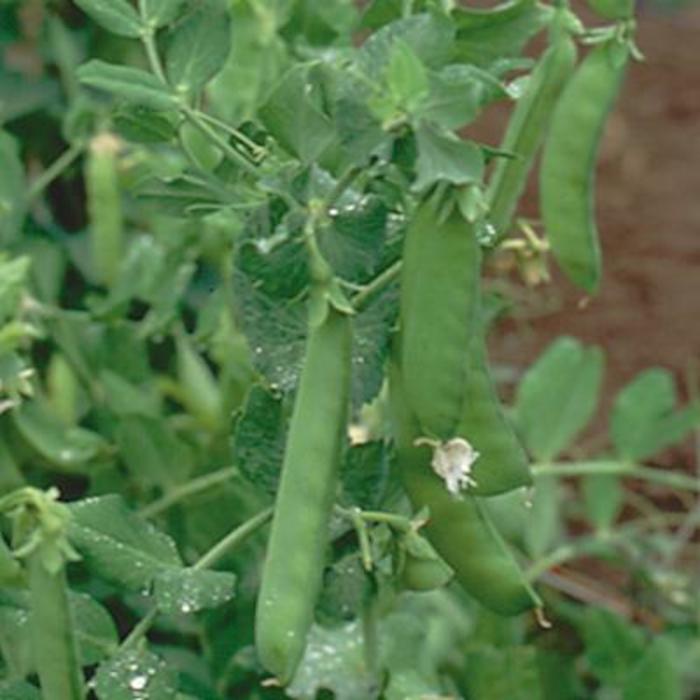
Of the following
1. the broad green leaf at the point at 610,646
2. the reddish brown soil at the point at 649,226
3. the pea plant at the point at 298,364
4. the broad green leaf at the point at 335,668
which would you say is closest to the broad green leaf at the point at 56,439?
the pea plant at the point at 298,364

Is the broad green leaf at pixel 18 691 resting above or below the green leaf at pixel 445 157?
below

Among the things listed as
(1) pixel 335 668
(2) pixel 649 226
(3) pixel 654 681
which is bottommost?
(2) pixel 649 226

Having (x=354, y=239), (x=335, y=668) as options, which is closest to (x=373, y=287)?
(x=354, y=239)

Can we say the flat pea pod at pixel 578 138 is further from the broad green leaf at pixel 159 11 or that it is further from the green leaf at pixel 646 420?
the green leaf at pixel 646 420

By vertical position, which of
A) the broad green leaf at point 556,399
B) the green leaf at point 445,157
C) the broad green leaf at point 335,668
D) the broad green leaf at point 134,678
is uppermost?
the green leaf at point 445,157

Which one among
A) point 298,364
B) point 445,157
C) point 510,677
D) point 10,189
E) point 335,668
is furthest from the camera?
point 10,189

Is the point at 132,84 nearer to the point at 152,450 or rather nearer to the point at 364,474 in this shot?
the point at 364,474
